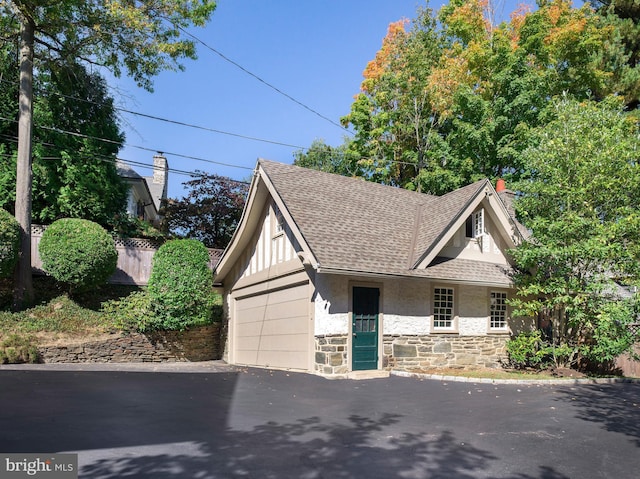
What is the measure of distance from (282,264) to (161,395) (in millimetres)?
6454

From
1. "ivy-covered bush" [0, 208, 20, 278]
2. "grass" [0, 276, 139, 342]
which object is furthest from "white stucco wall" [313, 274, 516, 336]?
"ivy-covered bush" [0, 208, 20, 278]

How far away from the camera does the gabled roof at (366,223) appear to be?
13.2 metres

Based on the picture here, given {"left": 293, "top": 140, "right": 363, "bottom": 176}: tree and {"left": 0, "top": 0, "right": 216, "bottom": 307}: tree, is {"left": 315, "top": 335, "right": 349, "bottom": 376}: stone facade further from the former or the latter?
{"left": 293, "top": 140, "right": 363, "bottom": 176}: tree

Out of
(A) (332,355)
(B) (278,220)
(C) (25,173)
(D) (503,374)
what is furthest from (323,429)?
(C) (25,173)

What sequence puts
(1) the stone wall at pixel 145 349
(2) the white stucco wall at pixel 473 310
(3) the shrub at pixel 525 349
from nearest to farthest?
1. (3) the shrub at pixel 525 349
2. (2) the white stucco wall at pixel 473 310
3. (1) the stone wall at pixel 145 349

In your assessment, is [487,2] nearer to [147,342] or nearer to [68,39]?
[68,39]

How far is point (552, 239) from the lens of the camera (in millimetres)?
13781

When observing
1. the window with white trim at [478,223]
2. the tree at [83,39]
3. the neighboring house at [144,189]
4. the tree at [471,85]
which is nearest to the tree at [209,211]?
the neighboring house at [144,189]

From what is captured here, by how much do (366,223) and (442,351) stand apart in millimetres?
4520

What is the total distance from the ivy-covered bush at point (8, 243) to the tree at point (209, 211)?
24.6 feet

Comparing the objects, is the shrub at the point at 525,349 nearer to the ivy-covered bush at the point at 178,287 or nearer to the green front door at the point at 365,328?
the green front door at the point at 365,328

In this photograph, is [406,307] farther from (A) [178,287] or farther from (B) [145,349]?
(B) [145,349]

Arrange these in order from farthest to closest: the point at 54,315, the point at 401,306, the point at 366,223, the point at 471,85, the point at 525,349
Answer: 1. the point at 471,85
2. the point at 54,315
3. the point at 366,223
4. the point at 525,349
5. the point at 401,306

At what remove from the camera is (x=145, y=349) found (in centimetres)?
1756
